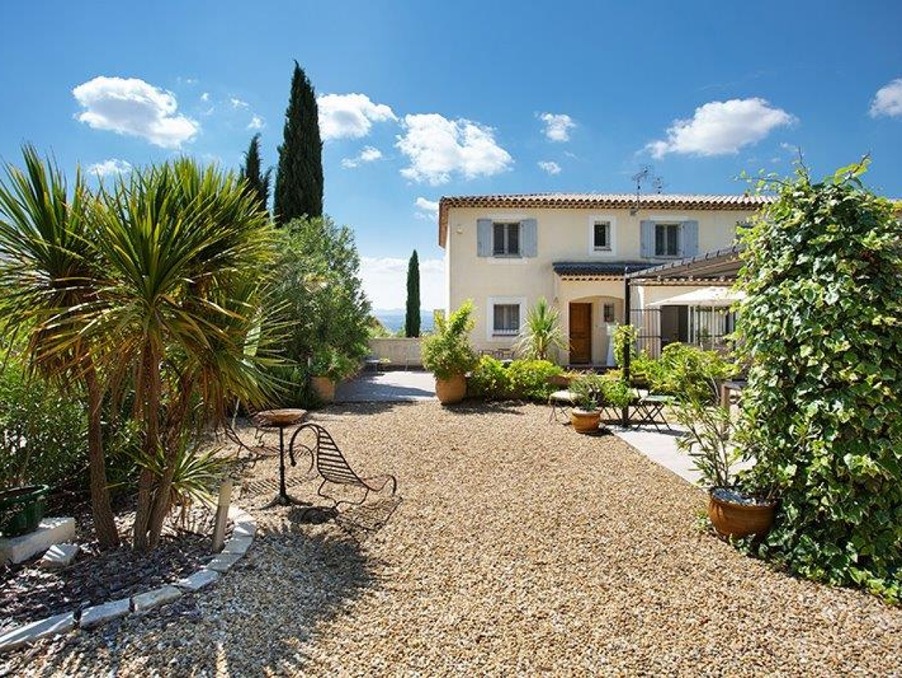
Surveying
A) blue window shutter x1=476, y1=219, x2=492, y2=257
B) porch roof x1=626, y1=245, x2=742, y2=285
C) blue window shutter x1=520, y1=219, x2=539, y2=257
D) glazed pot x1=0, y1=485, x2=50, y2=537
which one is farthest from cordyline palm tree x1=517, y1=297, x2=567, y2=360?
glazed pot x1=0, y1=485, x2=50, y2=537

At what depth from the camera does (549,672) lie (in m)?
2.59

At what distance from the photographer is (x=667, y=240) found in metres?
19.3

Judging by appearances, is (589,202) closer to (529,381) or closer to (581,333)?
(581,333)

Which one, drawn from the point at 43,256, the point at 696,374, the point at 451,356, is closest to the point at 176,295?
the point at 43,256

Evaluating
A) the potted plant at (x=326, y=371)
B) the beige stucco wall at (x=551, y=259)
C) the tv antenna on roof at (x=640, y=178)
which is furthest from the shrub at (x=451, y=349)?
the tv antenna on roof at (x=640, y=178)

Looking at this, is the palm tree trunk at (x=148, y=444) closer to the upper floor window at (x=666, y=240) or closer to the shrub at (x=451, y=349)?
the shrub at (x=451, y=349)

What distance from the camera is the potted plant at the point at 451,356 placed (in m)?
11.8

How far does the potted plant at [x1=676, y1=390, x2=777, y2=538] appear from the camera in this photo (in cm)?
412

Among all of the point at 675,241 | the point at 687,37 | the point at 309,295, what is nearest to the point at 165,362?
the point at 309,295

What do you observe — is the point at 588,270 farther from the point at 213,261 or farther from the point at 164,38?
the point at 213,261

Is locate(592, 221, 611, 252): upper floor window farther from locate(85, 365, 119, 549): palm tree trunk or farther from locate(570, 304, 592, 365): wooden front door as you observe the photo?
locate(85, 365, 119, 549): palm tree trunk

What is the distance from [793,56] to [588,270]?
936cm

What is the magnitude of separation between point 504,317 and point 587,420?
10.4m

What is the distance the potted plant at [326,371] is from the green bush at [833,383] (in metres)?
10.3
